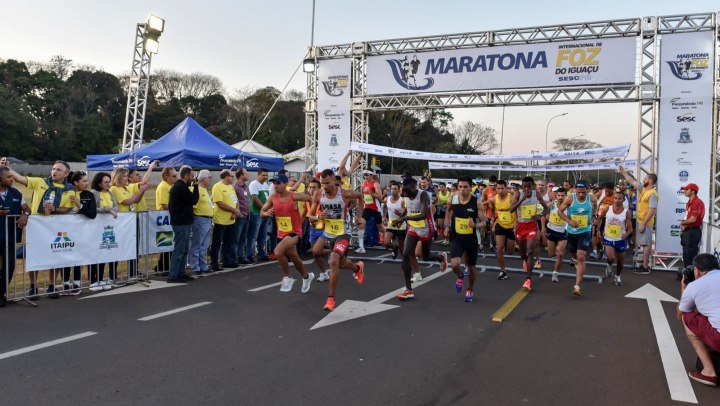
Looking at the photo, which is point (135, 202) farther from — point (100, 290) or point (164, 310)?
point (164, 310)

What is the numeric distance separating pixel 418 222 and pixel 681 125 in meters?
7.51

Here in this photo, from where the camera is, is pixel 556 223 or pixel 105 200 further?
pixel 556 223

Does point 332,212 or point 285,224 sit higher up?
point 332,212

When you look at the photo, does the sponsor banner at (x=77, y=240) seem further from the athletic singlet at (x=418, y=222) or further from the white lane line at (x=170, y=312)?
the athletic singlet at (x=418, y=222)

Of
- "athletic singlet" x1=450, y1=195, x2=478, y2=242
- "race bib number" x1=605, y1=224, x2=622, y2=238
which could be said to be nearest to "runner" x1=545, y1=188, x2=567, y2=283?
"race bib number" x1=605, y1=224, x2=622, y2=238

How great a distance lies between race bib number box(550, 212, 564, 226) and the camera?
32.2 feet

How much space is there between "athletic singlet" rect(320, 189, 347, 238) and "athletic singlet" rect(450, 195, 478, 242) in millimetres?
1786

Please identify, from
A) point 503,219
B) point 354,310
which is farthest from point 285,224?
point 503,219

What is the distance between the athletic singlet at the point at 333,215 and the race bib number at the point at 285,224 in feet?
1.83

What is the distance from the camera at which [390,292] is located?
8289mm

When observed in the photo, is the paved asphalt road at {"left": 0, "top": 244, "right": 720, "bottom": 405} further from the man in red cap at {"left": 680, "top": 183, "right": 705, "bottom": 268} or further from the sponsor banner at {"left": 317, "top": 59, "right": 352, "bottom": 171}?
the sponsor banner at {"left": 317, "top": 59, "right": 352, "bottom": 171}

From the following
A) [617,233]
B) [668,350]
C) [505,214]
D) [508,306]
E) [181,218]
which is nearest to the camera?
[668,350]

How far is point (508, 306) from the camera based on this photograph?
7.40 meters

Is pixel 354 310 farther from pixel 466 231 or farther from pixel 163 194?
pixel 163 194
